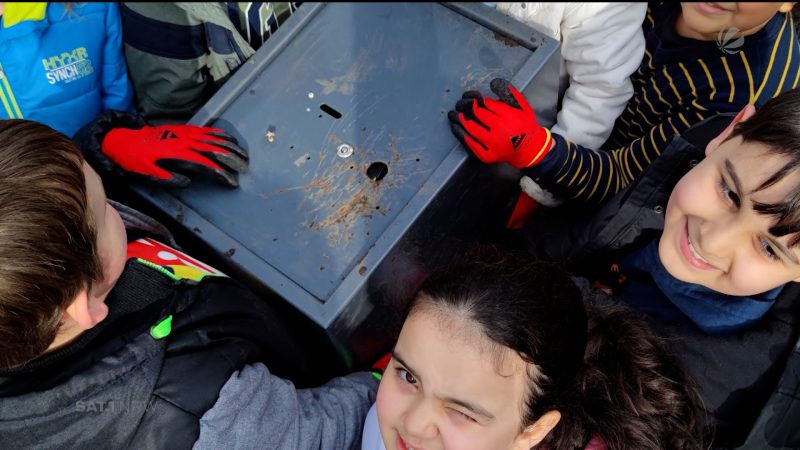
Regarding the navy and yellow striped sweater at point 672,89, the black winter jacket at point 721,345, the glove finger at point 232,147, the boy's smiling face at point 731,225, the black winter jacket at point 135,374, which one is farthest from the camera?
the navy and yellow striped sweater at point 672,89

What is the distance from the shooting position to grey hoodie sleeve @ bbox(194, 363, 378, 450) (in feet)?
3.29

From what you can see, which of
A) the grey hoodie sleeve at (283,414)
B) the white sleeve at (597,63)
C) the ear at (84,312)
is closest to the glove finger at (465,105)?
the white sleeve at (597,63)

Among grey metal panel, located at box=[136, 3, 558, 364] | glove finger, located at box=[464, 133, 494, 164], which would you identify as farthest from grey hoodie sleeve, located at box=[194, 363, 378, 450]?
glove finger, located at box=[464, 133, 494, 164]

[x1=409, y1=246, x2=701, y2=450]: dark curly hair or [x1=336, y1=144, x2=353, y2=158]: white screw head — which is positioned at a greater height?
[x1=409, y1=246, x2=701, y2=450]: dark curly hair

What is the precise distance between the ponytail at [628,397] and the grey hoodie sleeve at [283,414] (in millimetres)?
360

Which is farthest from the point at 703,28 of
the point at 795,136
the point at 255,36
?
the point at 255,36

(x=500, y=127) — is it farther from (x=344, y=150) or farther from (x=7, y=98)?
(x=7, y=98)

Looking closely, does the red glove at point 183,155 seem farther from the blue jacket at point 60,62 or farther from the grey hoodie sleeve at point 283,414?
the grey hoodie sleeve at point 283,414

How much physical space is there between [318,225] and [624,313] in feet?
1.99

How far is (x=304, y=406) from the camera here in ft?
3.84

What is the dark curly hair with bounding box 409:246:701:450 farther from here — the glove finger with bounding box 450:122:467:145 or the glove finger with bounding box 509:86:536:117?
the glove finger with bounding box 509:86:536:117

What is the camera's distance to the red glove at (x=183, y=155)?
1.24 metres

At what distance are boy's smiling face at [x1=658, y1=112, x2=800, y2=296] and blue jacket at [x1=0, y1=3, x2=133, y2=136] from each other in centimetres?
125

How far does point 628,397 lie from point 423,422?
41 cm
